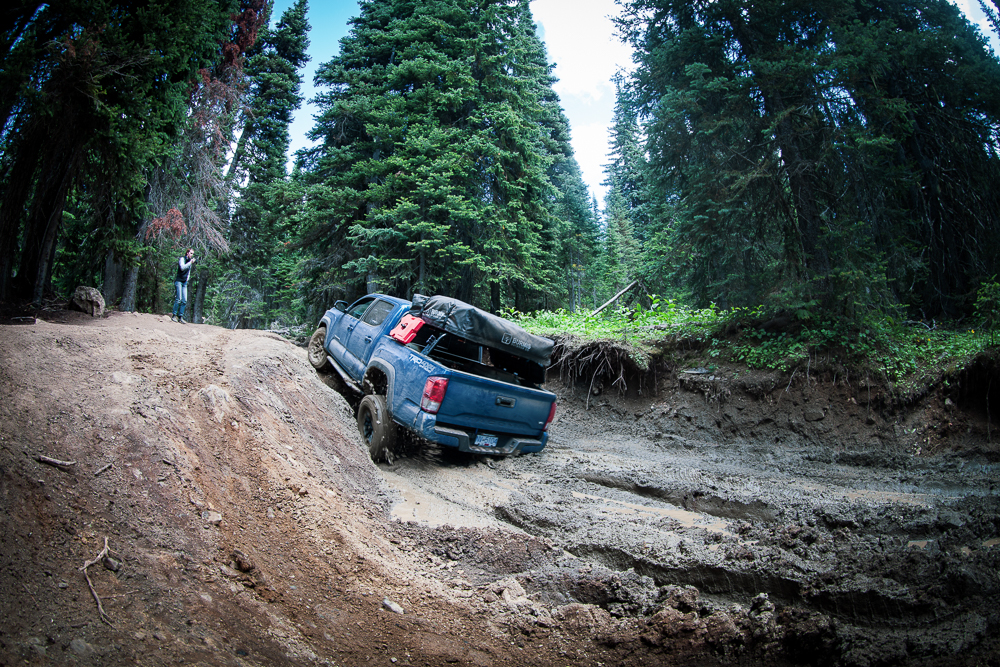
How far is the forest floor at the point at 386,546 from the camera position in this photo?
2412mm

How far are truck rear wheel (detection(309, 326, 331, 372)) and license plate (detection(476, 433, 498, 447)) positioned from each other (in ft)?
12.6

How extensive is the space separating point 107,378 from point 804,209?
37.2 feet

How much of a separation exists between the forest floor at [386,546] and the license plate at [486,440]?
1.37ft

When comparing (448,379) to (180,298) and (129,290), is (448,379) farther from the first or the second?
(129,290)

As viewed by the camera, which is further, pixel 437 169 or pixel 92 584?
pixel 437 169

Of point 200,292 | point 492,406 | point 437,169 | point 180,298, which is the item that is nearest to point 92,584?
point 492,406

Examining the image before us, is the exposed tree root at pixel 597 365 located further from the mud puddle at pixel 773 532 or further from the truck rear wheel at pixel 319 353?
the truck rear wheel at pixel 319 353

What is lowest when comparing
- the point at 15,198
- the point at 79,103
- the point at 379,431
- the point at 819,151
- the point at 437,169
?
the point at 379,431

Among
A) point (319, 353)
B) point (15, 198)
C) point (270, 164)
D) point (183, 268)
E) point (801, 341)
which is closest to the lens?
point (15, 198)

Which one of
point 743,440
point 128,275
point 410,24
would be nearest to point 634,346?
point 743,440

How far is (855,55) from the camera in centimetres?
830

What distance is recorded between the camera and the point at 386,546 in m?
3.83

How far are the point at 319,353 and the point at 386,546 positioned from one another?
18.5 feet

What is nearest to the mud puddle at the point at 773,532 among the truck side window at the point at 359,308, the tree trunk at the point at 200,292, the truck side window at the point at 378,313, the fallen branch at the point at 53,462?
the truck side window at the point at 378,313
